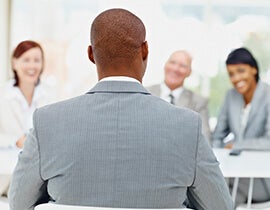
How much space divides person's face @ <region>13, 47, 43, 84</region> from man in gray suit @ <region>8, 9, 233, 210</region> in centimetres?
219

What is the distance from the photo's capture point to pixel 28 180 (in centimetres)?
151

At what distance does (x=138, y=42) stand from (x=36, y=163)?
1.46 ft

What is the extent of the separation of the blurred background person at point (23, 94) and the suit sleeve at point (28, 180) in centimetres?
188

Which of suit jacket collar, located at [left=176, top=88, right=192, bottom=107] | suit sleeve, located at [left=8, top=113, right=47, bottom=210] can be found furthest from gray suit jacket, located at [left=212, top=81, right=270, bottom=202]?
suit sleeve, located at [left=8, top=113, right=47, bottom=210]

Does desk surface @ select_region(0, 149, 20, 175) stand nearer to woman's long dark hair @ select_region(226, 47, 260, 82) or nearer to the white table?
the white table

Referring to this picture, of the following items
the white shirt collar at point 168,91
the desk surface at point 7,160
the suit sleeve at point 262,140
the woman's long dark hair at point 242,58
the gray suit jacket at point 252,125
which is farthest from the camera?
the white shirt collar at point 168,91

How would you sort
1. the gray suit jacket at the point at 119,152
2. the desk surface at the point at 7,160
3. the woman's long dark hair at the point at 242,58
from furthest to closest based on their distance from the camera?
the woman's long dark hair at the point at 242,58 < the desk surface at the point at 7,160 < the gray suit jacket at the point at 119,152

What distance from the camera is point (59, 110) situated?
1.48 m

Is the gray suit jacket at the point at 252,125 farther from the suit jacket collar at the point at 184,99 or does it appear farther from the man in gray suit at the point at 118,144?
the man in gray suit at the point at 118,144

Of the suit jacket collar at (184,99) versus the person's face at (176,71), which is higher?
the person's face at (176,71)

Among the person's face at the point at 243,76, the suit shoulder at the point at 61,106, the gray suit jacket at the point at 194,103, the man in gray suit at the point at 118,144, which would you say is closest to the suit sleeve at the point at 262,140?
the person's face at the point at 243,76

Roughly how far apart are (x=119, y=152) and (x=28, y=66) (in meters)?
2.34

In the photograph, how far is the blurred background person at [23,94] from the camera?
137 inches

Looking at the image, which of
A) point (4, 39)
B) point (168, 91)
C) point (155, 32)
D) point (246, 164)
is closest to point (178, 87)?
point (168, 91)
